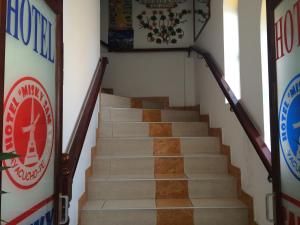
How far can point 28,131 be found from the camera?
45.7 inches

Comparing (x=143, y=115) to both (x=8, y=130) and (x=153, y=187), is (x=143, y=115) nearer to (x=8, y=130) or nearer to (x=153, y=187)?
(x=153, y=187)

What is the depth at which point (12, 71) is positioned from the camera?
41.1 inches

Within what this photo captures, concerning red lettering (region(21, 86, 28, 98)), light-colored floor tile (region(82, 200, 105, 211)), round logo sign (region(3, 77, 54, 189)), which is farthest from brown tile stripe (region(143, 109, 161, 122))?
red lettering (region(21, 86, 28, 98))

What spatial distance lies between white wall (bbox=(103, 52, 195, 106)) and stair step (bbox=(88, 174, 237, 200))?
2.21 metres

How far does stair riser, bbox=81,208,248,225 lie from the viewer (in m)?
2.17

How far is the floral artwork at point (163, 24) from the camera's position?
469 cm

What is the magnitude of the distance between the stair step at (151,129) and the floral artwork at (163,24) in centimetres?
184

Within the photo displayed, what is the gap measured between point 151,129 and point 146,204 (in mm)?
1138

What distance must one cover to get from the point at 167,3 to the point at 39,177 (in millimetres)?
4093

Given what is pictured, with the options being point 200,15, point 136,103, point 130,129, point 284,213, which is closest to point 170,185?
point 130,129

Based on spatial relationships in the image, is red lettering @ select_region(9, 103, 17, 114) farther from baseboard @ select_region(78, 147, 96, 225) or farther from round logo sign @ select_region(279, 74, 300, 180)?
baseboard @ select_region(78, 147, 96, 225)

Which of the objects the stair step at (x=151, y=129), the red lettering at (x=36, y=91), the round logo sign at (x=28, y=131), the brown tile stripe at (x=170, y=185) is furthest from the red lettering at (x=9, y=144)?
the stair step at (x=151, y=129)

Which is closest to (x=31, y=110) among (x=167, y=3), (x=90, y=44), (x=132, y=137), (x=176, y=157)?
(x=90, y=44)

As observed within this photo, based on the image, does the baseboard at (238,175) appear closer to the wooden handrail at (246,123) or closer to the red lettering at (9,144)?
the wooden handrail at (246,123)
